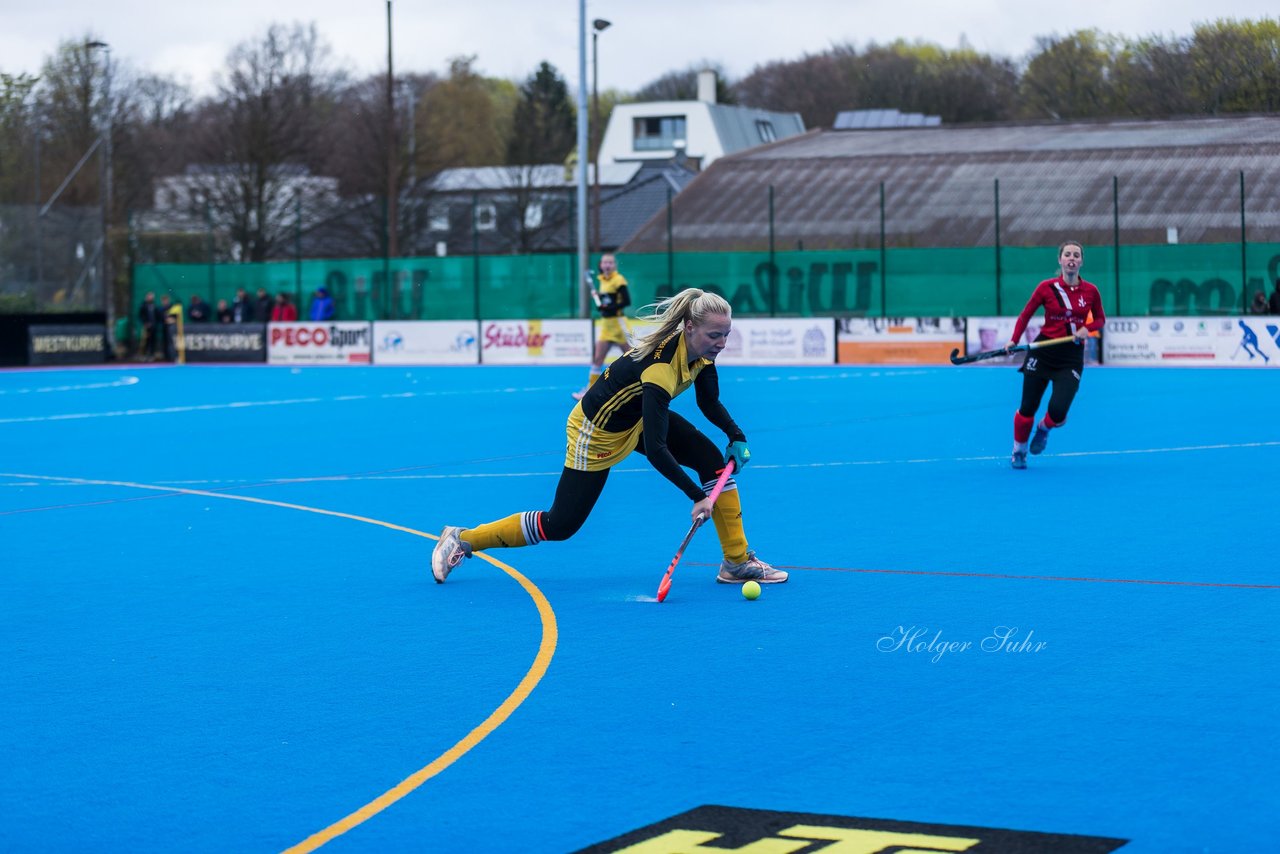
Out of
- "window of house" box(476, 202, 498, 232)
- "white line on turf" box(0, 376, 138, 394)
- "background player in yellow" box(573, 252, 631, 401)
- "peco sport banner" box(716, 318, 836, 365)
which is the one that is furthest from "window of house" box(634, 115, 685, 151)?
"background player in yellow" box(573, 252, 631, 401)

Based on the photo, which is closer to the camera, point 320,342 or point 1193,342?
point 1193,342

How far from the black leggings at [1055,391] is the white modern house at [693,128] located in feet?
238

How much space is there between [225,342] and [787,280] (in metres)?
13.2

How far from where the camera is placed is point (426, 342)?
3919 centimetres

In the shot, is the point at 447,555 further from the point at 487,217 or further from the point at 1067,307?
the point at 487,217

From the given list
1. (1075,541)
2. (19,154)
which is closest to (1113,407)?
(1075,541)

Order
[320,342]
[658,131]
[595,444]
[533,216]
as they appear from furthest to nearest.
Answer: [658,131] → [533,216] → [320,342] → [595,444]

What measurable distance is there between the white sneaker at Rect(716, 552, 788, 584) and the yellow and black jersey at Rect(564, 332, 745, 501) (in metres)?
0.70

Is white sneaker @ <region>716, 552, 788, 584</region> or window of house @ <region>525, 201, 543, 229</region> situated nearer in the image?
white sneaker @ <region>716, 552, 788, 584</region>

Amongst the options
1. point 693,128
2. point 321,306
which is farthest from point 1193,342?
point 693,128

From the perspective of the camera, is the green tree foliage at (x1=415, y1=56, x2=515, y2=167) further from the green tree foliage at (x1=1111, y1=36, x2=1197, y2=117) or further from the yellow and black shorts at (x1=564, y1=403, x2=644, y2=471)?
the yellow and black shorts at (x1=564, y1=403, x2=644, y2=471)

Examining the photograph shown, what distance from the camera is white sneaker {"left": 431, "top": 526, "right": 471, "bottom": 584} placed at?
29.6 ft

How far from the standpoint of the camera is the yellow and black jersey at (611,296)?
2430cm

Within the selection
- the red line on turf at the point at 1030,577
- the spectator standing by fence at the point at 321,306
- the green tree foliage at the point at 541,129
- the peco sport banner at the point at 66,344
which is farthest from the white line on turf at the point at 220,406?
the green tree foliage at the point at 541,129
